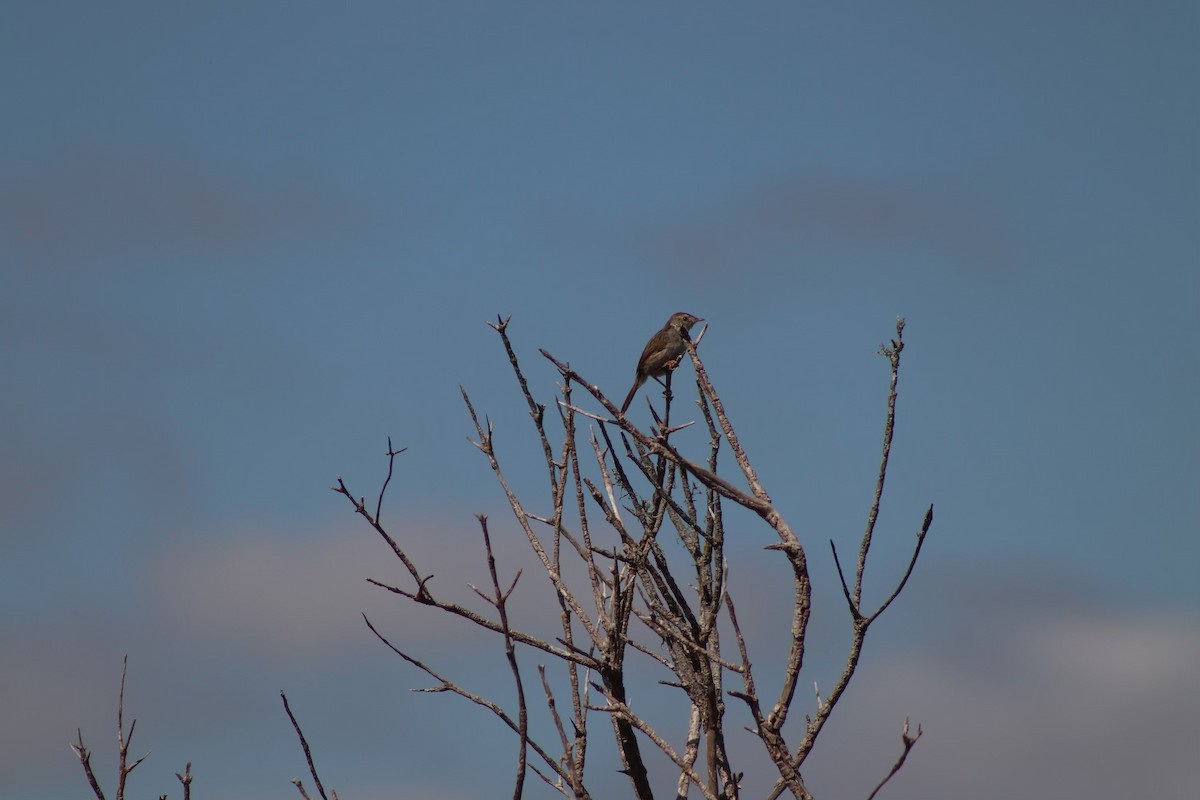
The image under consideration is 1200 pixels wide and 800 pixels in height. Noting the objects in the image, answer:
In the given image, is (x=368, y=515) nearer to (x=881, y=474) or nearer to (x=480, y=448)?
(x=480, y=448)

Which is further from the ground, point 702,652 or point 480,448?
point 480,448

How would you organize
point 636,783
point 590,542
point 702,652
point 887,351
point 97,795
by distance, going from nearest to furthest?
point 97,795, point 702,652, point 887,351, point 636,783, point 590,542

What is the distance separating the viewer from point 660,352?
16.9 m

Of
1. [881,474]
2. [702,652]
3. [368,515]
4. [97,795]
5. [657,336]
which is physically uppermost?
[657,336]

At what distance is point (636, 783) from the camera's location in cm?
572

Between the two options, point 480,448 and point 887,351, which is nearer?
point 887,351

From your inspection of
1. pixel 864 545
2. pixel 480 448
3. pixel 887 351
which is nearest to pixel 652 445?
pixel 864 545

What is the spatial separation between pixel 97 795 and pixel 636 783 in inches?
91.2

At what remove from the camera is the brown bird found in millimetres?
16594

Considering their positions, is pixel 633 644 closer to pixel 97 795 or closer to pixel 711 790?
pixel 711 790

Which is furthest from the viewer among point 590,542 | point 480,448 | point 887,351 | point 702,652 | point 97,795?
point 480,448

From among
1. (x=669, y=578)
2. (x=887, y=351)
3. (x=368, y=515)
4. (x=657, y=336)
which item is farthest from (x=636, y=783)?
(x=657, y=336)

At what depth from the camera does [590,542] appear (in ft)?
20.5

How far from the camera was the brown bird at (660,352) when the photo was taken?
16594 mm
